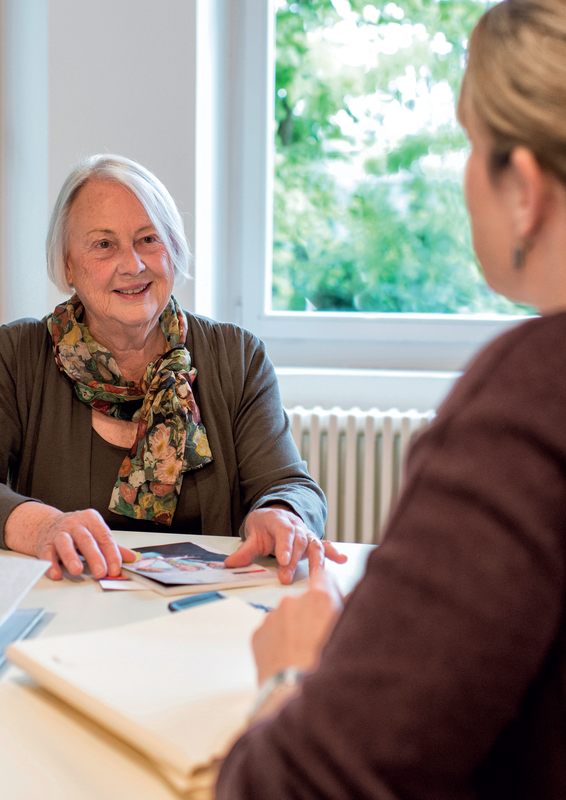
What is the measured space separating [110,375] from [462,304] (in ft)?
5.11

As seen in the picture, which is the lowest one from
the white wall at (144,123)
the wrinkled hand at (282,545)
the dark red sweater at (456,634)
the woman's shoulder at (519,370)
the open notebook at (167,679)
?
the wrinkled hand at (282,545)

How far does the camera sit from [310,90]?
2.74 m

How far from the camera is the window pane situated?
265 centimetres

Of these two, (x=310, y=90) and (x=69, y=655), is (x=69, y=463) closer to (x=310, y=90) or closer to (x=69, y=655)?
(x=69, y=655)

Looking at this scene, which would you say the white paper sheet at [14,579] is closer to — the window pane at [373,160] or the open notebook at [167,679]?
the open notebook at [167,679]

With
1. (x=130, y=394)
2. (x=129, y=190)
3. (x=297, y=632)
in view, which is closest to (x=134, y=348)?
(x=130, y=394)

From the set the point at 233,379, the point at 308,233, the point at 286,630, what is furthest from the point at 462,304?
the point at 286,630

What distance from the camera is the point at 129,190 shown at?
162 centimetres

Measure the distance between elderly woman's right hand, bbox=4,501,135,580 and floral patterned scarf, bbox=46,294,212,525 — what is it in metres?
0.29

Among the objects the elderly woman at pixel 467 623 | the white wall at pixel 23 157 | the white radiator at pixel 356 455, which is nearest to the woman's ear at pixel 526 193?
the elderly woman at pixel 467 623

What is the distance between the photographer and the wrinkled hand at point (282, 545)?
1.11 m

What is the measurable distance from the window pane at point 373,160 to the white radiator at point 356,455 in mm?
513

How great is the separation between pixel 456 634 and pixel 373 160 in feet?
8.20

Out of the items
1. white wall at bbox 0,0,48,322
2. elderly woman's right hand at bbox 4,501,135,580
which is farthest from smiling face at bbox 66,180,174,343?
white wall at bbox 0,0,48,322
